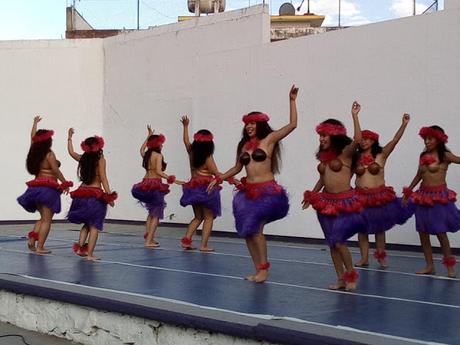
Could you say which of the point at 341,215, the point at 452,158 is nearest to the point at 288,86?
the point at 452,158

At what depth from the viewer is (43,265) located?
9680 mm

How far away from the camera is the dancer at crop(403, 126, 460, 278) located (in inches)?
329

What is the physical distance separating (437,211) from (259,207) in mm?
1977

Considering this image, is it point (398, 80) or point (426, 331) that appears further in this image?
point (398, 80)

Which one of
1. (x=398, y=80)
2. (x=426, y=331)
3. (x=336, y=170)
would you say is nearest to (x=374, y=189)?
(x=336, y=170)

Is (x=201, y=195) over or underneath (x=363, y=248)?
over

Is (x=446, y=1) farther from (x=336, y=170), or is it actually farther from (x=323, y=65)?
(x=336, y=170)

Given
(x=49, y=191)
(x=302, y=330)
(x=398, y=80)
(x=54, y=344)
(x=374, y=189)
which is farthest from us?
(x=398, y=80)

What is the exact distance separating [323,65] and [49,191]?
4.83 meters

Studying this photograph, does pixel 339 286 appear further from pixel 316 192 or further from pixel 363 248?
pixel 363 248

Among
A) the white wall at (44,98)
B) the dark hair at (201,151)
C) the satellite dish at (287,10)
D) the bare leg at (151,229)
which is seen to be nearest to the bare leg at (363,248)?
the dark hair at (201,151)

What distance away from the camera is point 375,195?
923 cm

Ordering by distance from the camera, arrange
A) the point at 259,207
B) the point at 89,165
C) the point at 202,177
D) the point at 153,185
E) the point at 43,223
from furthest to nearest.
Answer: the point at 153,185, the point at 202,177, the point at 43,223, the point at 89,165, the point at 259,207

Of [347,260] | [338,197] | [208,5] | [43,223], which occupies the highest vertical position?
[208,5]
